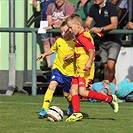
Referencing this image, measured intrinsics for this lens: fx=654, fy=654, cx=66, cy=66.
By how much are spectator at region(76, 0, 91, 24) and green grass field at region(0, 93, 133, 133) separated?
94.6 inches

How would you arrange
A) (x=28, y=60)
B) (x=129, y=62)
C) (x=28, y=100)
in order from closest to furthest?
(x=28, y=100) < (x=129, y=62) < (x=28, y=60)

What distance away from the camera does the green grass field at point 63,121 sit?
8484 mm

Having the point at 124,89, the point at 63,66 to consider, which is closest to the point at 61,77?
the point at 63,66

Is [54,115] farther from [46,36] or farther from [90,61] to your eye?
[46,36]

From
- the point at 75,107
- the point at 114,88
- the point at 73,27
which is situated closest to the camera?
the point at 75,107

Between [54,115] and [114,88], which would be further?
[114,88]

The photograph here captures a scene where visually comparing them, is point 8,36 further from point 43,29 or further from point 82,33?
point 82,33

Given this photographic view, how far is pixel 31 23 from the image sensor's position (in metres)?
15.3

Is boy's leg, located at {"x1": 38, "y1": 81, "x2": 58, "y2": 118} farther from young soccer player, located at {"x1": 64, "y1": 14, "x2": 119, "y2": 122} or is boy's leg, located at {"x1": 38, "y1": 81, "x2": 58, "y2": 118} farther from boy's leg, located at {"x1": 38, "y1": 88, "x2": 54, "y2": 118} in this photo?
young soccer player, located at {"x1": 64, "y1": 14, "x2": 119, "y2": 122}

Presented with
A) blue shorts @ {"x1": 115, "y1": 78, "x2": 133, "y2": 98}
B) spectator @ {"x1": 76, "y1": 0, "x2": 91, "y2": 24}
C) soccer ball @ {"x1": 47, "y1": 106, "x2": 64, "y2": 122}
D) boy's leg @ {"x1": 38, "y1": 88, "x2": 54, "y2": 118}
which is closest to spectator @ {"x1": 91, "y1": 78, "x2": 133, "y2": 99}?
blue shorts @ {"x1": 115, "y1": 78, "x2": 133, "y2": 98}

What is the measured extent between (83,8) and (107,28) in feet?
4.69

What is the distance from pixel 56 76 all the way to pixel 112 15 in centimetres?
315

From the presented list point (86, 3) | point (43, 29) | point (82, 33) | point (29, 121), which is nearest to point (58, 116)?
point (29, 121)

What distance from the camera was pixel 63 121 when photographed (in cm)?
949
